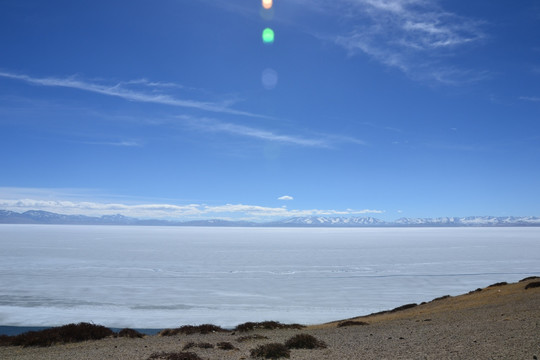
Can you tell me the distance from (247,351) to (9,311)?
987 inches

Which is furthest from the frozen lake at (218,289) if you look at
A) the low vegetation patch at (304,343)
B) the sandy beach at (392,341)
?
the low vegetation patch at (304,343)

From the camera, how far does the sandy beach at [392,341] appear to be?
12562 millimetres

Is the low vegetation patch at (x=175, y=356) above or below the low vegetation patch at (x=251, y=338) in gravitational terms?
above

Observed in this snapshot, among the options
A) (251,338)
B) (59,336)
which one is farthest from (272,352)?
(59,336)

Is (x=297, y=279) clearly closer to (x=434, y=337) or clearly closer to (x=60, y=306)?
(x=60, y=306)

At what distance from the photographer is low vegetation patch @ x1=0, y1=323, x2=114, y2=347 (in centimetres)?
1691

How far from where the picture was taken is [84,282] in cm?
4356

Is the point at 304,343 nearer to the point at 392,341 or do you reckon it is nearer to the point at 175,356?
the point at 392,341

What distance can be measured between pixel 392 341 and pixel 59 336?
578 inches

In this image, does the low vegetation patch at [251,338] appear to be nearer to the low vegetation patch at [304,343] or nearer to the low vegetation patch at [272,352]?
the low vegetation patch at [304,343]

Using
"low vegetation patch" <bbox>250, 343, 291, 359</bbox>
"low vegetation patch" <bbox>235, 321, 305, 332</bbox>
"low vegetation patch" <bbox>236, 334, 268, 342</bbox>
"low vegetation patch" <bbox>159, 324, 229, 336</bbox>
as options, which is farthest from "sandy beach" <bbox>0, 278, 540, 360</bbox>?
"low vegetation patch" <bbox>159, 324, 229, 336</bbox>

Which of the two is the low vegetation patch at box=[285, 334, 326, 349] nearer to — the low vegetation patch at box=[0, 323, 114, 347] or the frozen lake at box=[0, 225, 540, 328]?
the low vegetation patch at box=[0, 323, 114, 347]

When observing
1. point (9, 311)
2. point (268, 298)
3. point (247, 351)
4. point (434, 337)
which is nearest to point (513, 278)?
point (268, 298)

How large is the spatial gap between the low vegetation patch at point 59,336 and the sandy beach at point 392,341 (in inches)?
19.5
